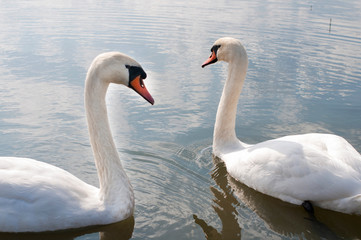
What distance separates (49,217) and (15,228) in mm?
347

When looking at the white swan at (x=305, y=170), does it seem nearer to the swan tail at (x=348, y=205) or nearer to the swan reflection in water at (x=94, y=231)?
the swan tail at (x=348, y=205)

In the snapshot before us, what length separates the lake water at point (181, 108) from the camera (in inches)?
190

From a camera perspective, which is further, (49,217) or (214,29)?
(214,29)

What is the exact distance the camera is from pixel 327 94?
356 inches

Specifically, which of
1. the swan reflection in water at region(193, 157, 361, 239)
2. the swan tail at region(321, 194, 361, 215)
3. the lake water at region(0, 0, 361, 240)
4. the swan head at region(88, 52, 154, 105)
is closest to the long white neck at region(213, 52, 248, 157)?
the lake water at region(0, 0, 361, 240)

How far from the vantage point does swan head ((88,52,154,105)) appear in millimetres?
4320

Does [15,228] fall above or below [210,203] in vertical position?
above

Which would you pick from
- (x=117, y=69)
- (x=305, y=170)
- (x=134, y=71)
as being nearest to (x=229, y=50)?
(x=305, y=170)

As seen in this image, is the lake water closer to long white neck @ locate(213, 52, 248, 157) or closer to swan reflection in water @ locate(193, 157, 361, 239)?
swan reflection in water @ locate(193, 157, 361, 239)

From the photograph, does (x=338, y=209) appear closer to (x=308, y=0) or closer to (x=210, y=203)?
(x=210, y=203)

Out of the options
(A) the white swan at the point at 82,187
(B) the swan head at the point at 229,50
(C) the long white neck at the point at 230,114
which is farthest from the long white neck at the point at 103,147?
(B) the swan head at the point at 229,50

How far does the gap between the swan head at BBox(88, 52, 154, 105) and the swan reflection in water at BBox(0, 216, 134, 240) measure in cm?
143

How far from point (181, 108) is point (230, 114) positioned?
1.47m

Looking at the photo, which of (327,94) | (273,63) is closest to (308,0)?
(273,63)
